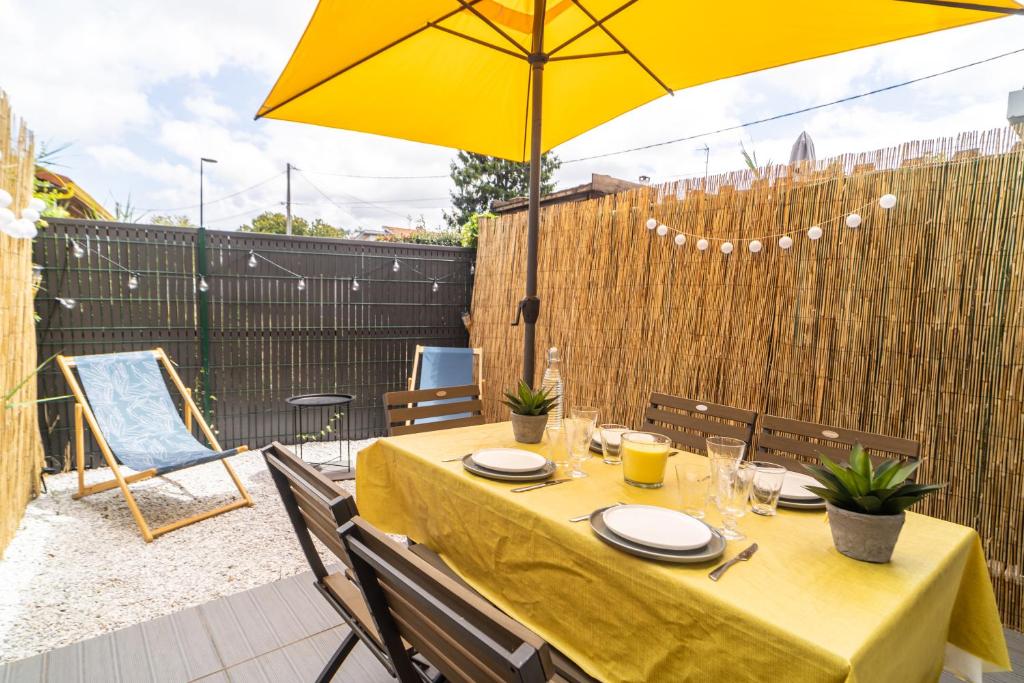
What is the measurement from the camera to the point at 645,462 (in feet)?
4.88

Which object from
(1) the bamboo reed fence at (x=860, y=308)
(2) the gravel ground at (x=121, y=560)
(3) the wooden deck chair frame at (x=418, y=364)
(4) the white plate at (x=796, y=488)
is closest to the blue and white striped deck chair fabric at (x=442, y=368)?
(3) the wooden deck chair frame at (x=418, y=364)

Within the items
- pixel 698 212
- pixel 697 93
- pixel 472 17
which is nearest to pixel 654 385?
pixel 698 212

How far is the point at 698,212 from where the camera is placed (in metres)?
3.20

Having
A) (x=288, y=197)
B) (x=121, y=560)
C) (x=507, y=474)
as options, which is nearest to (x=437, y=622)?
(x=507, y=474)

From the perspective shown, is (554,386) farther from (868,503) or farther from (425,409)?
(868,503)

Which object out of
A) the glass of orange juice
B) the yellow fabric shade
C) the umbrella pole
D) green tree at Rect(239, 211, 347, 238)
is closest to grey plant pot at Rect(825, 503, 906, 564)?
the glass of orange juice

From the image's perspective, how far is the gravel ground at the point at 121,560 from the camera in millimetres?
2178

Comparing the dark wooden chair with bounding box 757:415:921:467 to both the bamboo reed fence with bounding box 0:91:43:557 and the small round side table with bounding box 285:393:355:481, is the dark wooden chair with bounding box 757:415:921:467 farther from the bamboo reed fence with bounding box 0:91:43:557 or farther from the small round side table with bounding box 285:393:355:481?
the bamboo reed fence with bounding box 0:91:43:557

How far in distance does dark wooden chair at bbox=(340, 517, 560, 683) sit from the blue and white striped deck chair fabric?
3690 millimetres

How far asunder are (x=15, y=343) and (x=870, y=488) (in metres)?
4.01

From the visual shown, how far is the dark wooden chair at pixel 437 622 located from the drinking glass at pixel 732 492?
53 centimetres

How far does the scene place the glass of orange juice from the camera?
148 cm

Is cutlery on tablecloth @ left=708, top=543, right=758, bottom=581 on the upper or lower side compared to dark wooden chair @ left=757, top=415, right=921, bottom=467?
lower

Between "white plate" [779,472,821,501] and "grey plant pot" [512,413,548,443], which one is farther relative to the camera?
"grey plant pot" [512,413,548,443]
